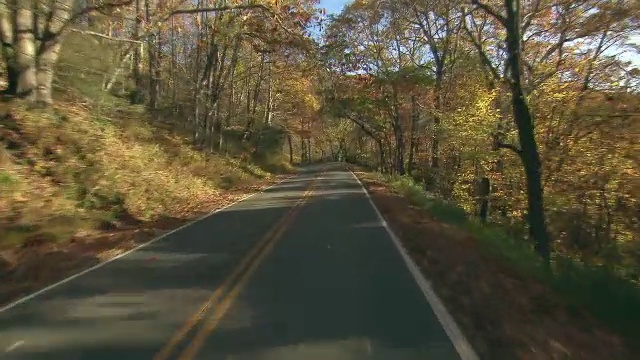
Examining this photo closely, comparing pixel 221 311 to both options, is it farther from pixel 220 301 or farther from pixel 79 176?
pixel 79 176

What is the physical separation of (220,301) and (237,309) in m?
0.53

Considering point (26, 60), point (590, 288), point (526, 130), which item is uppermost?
point (26, 60)

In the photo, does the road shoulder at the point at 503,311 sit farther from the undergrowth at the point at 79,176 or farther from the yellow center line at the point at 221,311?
the undergrowth at the point at 79,176

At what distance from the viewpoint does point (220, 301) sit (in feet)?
26.9

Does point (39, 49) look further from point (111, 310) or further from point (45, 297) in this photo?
point (111, 310)

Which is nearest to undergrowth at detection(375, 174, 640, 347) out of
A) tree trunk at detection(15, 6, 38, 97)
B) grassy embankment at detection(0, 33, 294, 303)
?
grassy embankment at detection(0, 33, 294, 303)

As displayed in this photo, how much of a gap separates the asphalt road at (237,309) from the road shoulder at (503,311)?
48 centimetres

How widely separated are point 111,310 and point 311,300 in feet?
8.27

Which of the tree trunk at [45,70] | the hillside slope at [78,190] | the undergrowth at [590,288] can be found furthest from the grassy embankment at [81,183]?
the undergrowth at [590,288]

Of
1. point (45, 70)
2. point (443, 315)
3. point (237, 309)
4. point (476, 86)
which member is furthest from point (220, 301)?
point (476, 86)

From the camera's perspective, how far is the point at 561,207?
2289cm

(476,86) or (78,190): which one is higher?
(476,86)

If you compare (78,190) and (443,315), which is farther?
(78,190)

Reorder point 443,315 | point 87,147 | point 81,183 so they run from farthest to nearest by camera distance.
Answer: point 87,147 < point 81,183 < point 443,315
